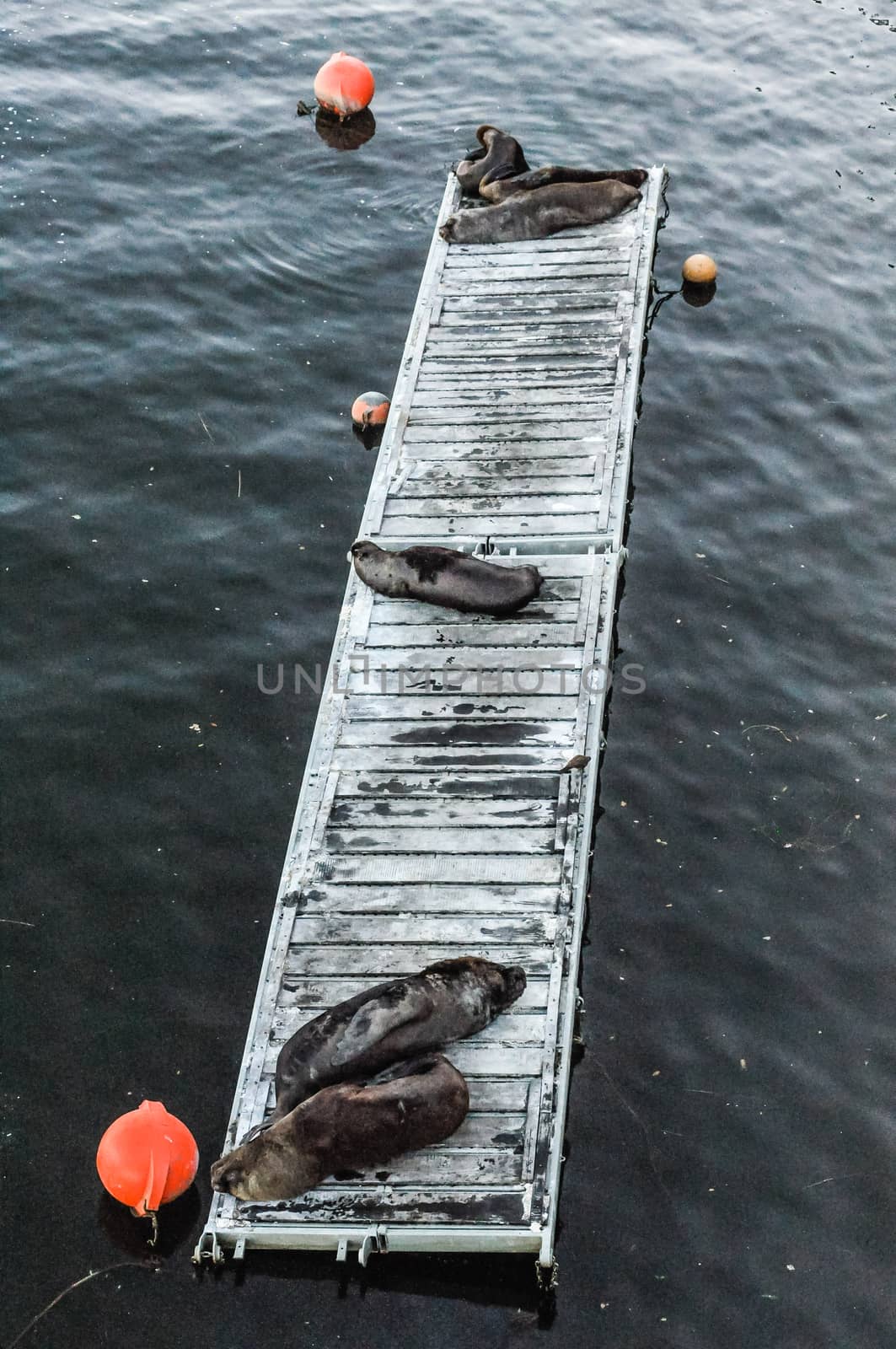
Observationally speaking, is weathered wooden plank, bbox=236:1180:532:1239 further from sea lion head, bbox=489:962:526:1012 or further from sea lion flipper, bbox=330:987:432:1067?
sea lion head, bbox=489:962:526:1012

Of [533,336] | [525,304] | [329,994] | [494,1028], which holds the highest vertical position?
[525,304]

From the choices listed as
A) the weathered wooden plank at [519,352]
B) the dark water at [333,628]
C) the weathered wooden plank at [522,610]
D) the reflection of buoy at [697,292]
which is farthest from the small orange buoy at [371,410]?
the reflection of buoy at [697,292]

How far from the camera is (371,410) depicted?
15945 mm

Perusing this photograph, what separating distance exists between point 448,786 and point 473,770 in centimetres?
27

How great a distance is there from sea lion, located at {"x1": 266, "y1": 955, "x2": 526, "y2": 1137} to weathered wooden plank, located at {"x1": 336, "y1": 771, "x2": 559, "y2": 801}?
186 centimetres

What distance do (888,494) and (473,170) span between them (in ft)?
25.8

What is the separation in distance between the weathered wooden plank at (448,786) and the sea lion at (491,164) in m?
10.7

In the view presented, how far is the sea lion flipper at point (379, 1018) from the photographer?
9.09 m

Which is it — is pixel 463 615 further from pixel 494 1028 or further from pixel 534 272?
pixel 534 272

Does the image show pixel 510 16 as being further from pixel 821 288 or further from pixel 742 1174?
pixel 742 1174

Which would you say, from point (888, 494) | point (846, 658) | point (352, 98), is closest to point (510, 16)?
point (352, 98)

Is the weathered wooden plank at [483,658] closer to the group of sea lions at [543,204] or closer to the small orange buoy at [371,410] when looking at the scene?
the small orange buoy at [371,410]

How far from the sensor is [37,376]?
55.4 ft

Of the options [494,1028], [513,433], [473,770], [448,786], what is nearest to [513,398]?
[513,433]
